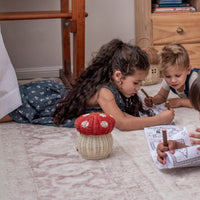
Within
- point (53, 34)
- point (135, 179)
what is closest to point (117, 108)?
point (135, 179)

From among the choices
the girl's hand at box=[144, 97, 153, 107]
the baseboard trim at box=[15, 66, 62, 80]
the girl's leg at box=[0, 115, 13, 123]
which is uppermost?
the baseboard trim at box=[15, 66, 62, 80]

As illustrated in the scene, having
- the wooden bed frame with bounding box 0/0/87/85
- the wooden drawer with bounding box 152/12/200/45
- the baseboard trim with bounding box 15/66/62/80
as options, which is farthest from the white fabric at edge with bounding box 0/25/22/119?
the wooden drawer with bounding box 152/12/200/45

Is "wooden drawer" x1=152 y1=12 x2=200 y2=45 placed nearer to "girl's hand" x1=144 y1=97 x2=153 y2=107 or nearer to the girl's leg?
"girl's hand" x1=144 y1=97 x2=153 y2=107

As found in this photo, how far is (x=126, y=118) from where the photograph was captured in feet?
4.75

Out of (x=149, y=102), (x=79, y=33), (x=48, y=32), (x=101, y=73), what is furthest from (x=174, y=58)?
(x=48, y=32)

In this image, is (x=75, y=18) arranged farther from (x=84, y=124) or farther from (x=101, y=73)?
(x=84, y=124)

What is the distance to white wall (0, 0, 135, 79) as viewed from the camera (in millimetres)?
2318

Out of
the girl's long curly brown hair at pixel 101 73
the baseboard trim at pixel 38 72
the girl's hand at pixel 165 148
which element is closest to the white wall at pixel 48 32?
the baseboard trim at pixel 38 72

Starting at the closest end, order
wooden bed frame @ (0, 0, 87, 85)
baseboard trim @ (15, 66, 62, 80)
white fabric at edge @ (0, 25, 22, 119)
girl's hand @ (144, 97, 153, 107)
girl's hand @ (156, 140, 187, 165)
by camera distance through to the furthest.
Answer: girl's hand @ (156, 140, 187, 165)
white fabric at edge @ (0, 25, 22, 119)
girl's hand @ (144, 97, 153, 107)
wooden bed frame @ (0, 0, 87, 85)
baseboard trim @ (15, 66, 62, 80)

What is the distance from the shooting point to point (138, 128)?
1.47 m

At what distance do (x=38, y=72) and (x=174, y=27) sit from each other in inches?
36.6

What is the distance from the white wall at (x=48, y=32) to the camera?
2318 mm

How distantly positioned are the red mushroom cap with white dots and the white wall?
1322 millimetres

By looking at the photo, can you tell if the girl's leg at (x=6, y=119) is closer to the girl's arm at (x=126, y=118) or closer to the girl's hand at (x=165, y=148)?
the girl's arm at (x=126, y=118)
